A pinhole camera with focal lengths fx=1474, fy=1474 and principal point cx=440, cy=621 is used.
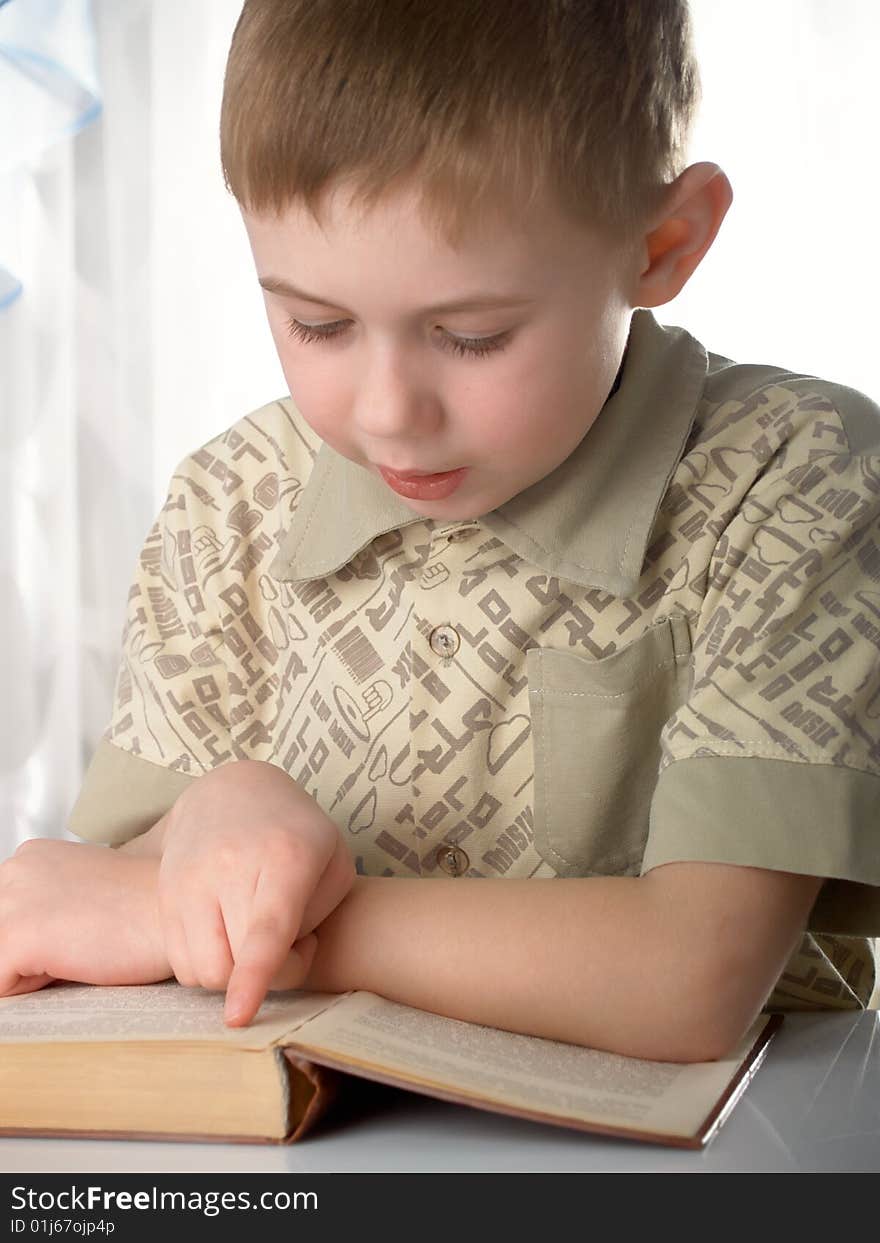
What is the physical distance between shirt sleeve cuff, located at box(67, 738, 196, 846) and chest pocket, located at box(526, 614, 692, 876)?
0.22 meters

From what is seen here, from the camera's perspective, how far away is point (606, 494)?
811 millimetres

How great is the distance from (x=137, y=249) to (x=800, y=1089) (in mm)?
1479

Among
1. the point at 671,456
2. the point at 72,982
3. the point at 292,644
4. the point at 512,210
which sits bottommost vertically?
the point at 72,982

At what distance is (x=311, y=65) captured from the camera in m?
0.68

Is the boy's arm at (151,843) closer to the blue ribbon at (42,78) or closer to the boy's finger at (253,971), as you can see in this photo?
the boy's finger at (253,971)

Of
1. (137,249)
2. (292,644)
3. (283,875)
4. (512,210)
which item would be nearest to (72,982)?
(283,875)

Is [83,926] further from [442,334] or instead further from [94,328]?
[94,328]

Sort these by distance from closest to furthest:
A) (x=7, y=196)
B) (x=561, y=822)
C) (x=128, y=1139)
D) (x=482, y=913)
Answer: (x=128, y=1139) < (x=482, y=913) < (x=561, y=822) < (x=7, y=196)

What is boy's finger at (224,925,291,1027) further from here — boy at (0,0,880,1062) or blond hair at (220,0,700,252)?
blond hair at (220,0,700,252)

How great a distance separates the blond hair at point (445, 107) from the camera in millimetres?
645

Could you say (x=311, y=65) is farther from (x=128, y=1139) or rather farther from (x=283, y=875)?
(x=128, y=1139)

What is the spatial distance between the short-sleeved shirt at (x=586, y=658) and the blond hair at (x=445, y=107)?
152mm

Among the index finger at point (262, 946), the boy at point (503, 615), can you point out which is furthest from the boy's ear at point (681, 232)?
the index finger at point (262, 946)

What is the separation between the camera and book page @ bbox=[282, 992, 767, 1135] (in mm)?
511
